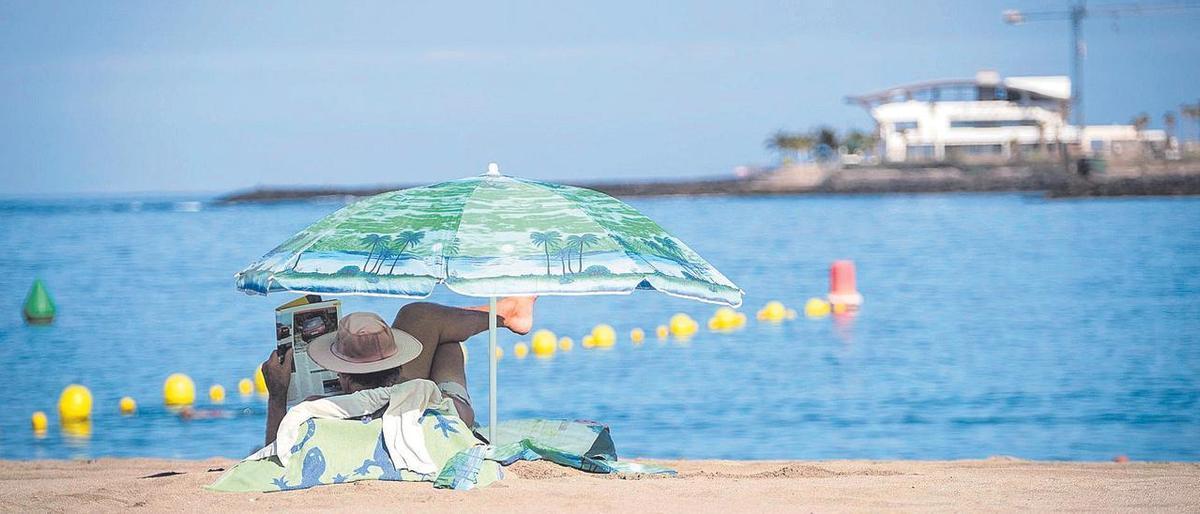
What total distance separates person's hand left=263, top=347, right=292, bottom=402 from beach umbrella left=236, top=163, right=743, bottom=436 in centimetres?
44

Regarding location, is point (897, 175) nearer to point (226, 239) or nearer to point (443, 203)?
point (226, 239)

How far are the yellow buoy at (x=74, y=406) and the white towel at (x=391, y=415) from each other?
740cm

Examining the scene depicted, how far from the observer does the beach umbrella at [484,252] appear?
A: 622 cm

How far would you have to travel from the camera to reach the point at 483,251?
632 cm

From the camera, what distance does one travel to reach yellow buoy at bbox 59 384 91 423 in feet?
43.9

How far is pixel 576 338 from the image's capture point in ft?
67.8

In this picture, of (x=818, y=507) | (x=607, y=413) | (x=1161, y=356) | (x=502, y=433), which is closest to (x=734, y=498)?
(x=818, y=507)

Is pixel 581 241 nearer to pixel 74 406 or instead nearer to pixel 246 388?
pixel 74 406

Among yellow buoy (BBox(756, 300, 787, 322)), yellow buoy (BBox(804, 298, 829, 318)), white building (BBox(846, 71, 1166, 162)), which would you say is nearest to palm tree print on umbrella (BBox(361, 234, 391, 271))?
yellow buoy (BBox(756, 300, 787, 322))

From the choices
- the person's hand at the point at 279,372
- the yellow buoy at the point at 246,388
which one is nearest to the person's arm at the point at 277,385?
the person's hand at the point at 279,372

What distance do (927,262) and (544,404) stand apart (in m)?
23.9

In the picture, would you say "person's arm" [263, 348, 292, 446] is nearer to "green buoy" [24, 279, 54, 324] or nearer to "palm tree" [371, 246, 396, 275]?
"palm tree" [371, 246, 396, 275]

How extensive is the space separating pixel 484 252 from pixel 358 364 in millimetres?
856

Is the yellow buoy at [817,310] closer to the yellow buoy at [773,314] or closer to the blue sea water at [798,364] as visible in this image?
the yellow buoy at [773,314]
